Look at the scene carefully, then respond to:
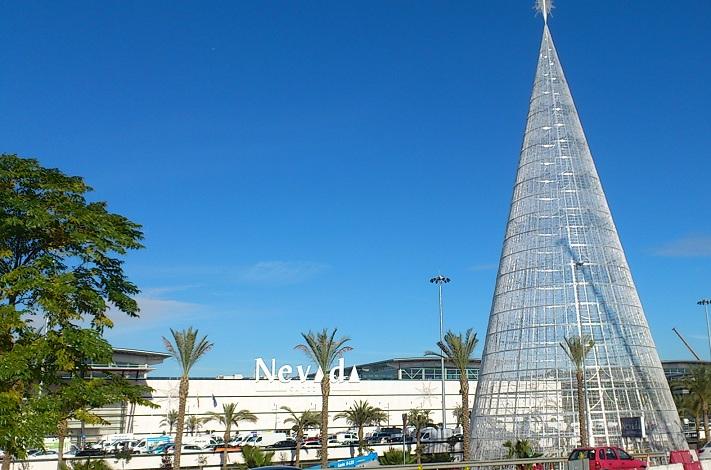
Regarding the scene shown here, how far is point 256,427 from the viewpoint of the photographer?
260 feet

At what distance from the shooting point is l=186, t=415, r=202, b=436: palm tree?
74.1m

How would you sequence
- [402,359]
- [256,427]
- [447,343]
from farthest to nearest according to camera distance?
[402,359] < [256,427] < [447,343]

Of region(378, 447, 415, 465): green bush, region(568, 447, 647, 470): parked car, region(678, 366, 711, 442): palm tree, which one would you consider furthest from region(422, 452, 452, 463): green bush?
region(678, 366, 711, 442): palm tree

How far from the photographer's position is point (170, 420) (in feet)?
242

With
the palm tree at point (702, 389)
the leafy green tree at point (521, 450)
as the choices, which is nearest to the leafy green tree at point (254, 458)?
the leafy green tree at point (521, 450)

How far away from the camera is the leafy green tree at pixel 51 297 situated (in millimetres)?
17375

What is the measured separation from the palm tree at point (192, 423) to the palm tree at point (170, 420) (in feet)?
4.33

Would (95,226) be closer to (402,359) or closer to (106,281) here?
(106,281)

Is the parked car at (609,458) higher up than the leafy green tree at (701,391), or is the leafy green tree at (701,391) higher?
the leafy green tree at (701,391)

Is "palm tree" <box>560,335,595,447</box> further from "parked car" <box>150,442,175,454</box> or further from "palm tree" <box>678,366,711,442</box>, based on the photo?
"parked car" <box>150,442,175,454</box>

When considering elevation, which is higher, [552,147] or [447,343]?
[552,147]

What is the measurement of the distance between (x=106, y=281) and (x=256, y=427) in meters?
62.2

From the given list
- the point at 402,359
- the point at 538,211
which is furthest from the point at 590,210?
the point at 402,359

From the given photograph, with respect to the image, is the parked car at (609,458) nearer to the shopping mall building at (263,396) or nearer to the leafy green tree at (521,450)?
the leafy green tree at (521,450)
